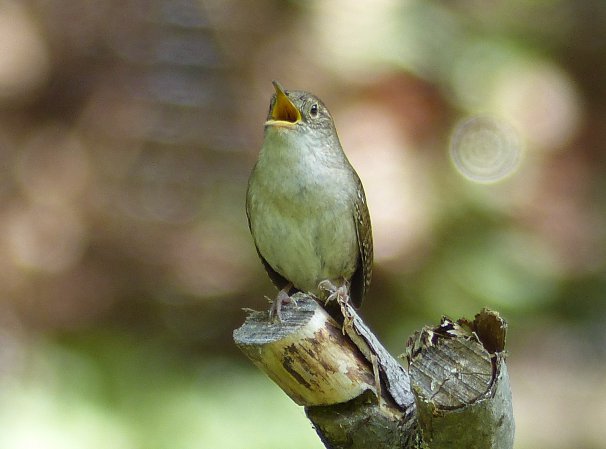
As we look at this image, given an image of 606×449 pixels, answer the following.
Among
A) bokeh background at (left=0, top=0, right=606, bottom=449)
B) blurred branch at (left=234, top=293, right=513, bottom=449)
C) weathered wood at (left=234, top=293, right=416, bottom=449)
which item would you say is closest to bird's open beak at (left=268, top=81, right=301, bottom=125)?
bokeh background at (left=0, top=0, right=606, bottom=449)

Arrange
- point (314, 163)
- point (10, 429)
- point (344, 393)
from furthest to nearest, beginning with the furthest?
point (10, 429), point (314, 163), point (344, 393)

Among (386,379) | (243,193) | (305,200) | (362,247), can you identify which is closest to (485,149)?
(243,193)

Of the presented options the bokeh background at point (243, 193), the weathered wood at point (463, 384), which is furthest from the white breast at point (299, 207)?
the weathered wood at point (463, 384)

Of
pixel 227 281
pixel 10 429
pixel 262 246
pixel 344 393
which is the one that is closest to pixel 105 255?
pixel 227 281

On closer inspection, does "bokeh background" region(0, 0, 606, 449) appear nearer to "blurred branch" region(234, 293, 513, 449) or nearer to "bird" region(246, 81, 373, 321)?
"bird" region(246, 81, 373, 321)

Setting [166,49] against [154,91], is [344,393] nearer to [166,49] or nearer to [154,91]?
[154,91]

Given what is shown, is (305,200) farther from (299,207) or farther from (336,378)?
(336,378)

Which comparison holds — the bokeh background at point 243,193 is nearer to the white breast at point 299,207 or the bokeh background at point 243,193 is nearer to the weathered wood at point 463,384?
the white breast at point 299,207

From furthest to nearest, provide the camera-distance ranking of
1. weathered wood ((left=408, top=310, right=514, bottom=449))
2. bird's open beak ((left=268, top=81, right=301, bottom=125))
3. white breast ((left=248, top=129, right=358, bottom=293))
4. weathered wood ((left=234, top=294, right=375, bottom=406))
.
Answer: bird's open beak ((left=268, top=81, right=301, bottom=125)), white breast ((left=248, top=129, right=358, bottom=293)), weathered wood ((left=234, top=294, right=375, bottom=406)), weathered wood ((left=408, top=310, right=514, bottom=449))
